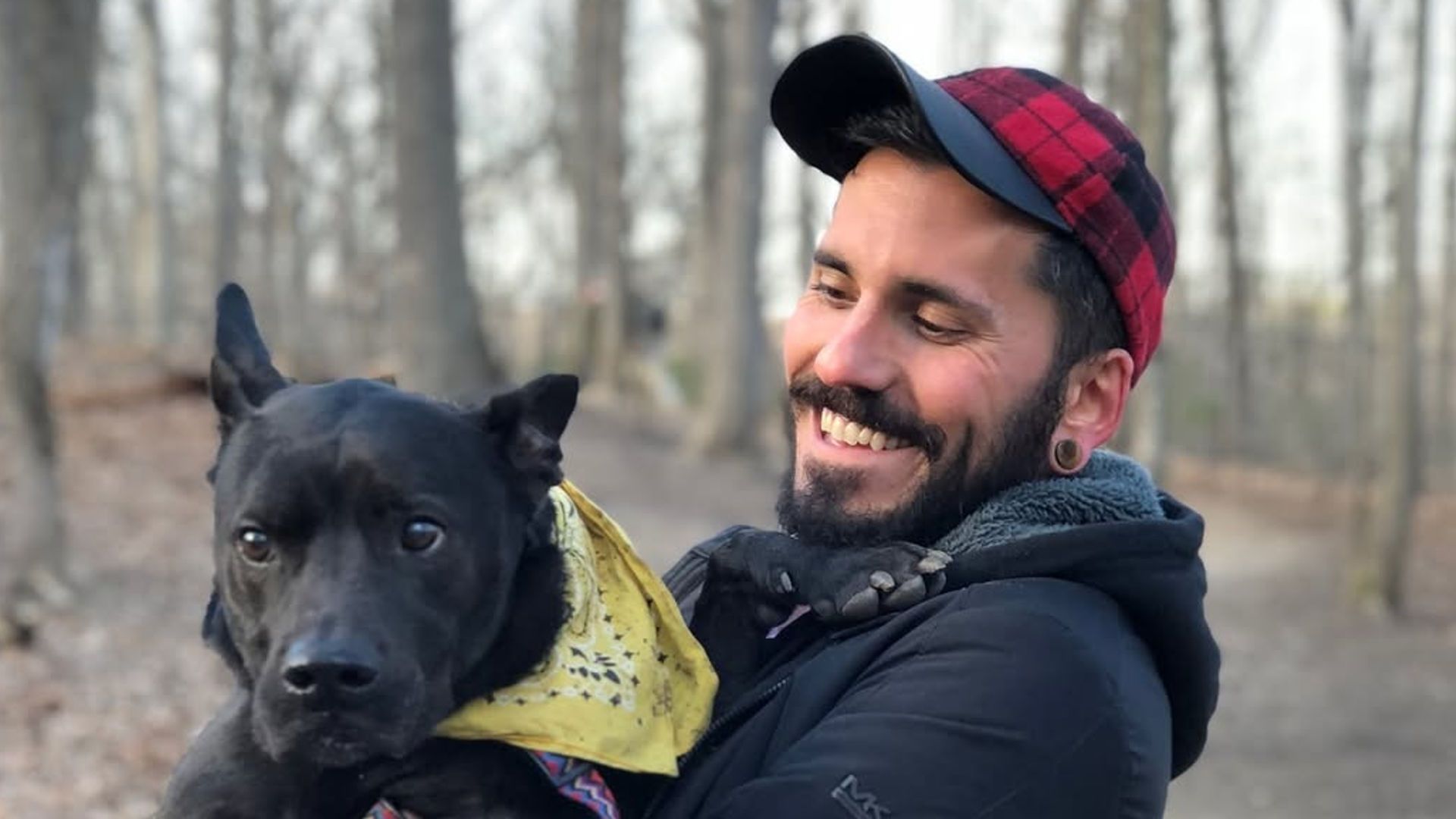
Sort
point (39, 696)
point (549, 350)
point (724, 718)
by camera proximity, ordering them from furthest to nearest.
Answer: point (549, 350), point (39, 696), point (724, 718)

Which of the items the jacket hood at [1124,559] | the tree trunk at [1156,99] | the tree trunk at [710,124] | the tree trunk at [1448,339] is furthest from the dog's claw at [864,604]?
the tree trunk at [1448,339]

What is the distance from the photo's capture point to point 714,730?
2539 mm

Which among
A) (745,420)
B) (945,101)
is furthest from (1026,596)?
(745,420)

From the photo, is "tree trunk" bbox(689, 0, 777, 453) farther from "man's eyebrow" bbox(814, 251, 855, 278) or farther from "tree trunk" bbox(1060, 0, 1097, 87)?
"man's eyebrow" bbox(814, 251, 855, 278)

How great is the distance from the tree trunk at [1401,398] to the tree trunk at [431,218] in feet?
26.9

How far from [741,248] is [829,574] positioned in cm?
1680

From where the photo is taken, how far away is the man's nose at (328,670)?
7.13ft

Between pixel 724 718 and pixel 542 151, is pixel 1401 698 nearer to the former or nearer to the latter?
pixel 724 718

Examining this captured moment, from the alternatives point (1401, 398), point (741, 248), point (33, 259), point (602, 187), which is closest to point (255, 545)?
point (33, 259)

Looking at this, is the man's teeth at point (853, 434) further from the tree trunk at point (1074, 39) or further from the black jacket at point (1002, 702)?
the tree trunk at point (1074, 39)

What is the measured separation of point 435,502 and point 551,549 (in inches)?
11.7

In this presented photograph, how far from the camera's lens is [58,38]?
9.90m

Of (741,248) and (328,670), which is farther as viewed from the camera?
(741,248)

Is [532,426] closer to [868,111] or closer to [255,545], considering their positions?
[255,545]
